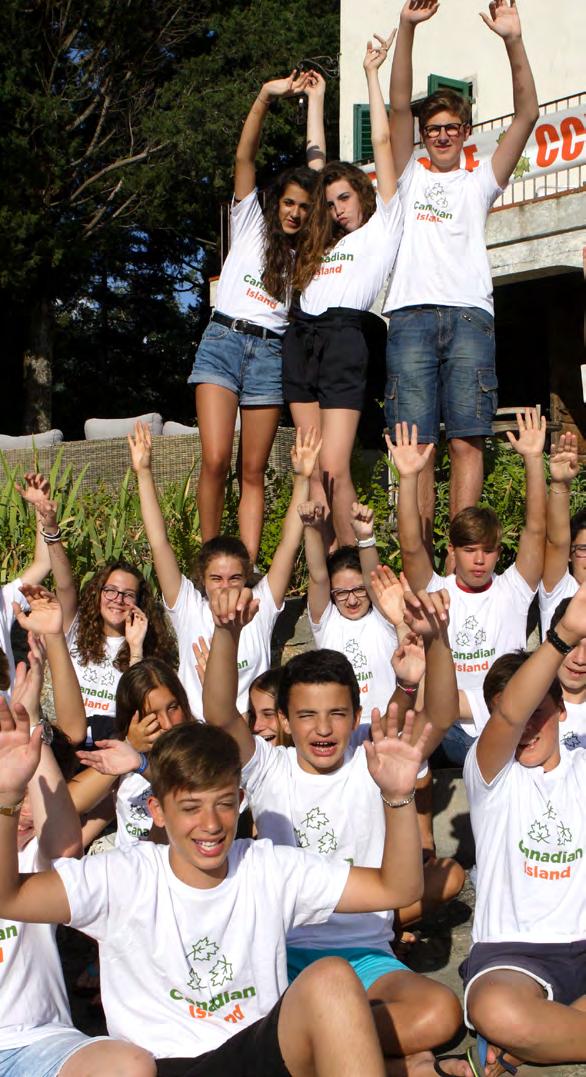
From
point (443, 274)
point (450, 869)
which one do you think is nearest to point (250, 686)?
point (450, 869)

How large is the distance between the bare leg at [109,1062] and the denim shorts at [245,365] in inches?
137

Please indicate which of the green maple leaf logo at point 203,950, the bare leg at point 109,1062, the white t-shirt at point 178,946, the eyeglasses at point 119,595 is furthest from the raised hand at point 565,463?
the bare leg at point 109,1062

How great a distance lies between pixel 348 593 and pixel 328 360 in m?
1.20

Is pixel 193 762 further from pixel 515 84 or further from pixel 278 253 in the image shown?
pixel 515 84

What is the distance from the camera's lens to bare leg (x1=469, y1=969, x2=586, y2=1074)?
3131 mm

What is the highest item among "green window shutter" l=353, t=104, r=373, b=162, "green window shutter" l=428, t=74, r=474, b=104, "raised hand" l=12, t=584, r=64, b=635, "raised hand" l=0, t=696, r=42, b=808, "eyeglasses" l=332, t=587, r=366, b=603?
"green window shutter" l=428, t=74, r=474, b=104

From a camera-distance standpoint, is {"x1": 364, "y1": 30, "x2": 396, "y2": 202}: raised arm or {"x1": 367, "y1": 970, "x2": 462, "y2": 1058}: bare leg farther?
{"x1": 364, "y1": 30, "x2": 396, "y2": 202}: raised arm

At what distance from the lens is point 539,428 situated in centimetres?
525

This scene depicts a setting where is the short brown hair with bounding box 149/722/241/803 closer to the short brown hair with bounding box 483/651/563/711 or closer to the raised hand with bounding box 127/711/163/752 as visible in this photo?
the raised hand with bounding box 127/711/163/752

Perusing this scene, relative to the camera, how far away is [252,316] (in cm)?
565

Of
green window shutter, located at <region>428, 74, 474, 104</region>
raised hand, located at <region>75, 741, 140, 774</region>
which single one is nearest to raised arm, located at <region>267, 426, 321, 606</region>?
raised hand, located at <region>75, 741, 140, 774</region>

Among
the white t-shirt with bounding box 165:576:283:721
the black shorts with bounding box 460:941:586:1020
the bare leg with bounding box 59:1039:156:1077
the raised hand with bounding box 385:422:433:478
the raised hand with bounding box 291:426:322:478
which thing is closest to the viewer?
the bare leg with bounding box 59:1039:156:1077

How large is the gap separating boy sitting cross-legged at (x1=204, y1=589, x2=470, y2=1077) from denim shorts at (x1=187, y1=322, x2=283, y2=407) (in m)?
2.15

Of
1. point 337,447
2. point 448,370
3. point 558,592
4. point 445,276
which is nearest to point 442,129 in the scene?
point 445,276
